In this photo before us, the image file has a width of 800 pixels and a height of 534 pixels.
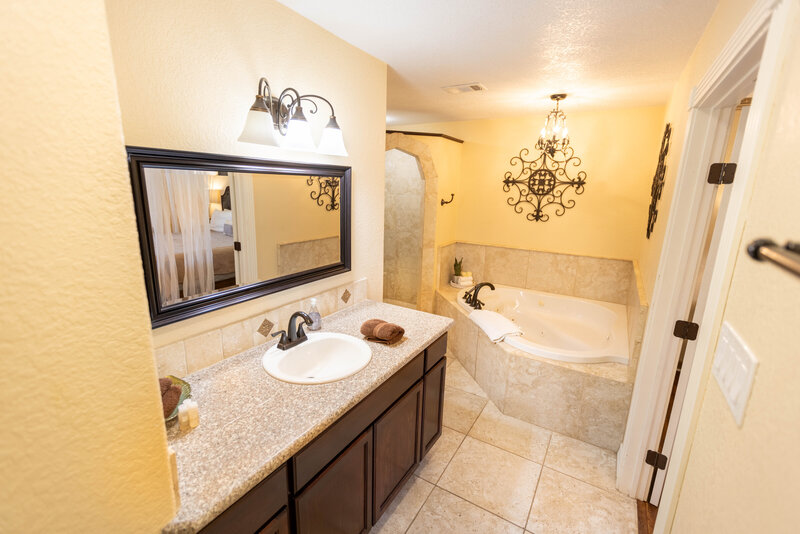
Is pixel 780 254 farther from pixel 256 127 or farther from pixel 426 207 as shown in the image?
pixel 426 207

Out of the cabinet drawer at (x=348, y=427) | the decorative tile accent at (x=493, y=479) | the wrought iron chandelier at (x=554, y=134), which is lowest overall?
the decorative tile accent at (x=493, y=479)

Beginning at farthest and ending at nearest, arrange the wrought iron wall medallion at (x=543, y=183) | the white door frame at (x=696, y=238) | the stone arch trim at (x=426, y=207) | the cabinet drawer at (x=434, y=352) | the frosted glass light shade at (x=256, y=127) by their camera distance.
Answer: the stone arch trim at (x=426, y=207)
the wrought iron wall medallion at (x=543, y=183)
the cabinet drawer at (x=434, y=352)
the frosted glass light shade at (x=256, y=127)
the white door frame at (x=696, y=238)

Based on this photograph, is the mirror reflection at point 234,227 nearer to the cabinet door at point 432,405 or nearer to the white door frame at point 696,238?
the cabinet door at point 432,405

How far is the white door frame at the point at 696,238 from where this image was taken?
2.55 ft

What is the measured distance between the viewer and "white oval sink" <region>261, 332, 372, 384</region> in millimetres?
1494

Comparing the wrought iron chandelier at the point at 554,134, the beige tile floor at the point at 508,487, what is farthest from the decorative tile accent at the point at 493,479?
the wrought iron chandelier at the point at 554,134

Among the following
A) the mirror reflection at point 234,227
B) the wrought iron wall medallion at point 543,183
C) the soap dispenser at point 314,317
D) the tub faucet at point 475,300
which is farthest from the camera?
the wrought iron wall medallion at point 543,183

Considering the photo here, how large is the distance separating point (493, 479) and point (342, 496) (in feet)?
3.67

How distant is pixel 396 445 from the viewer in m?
1.66

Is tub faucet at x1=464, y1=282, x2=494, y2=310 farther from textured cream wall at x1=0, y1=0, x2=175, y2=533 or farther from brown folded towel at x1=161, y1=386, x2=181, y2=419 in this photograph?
textured cream wall at x1=0, y1=0, x2=175, y2=533

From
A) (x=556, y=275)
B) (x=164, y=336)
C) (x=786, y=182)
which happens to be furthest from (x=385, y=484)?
(x=556, y=275)

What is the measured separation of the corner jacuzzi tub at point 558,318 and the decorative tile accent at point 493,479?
0.75 m

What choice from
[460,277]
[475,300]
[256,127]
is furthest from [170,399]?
[460,277]

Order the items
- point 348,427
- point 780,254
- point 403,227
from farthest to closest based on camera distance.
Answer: point 403,227 < point 348,427 < point 780,254
